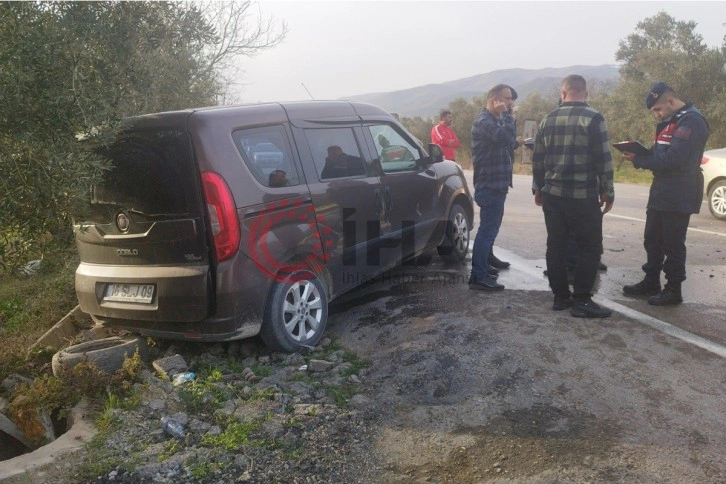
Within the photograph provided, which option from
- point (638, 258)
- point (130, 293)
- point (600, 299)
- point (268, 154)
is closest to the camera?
point (130, 293)

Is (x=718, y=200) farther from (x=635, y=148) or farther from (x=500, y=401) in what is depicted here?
(x=500, y=401)

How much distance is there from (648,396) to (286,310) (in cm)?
253

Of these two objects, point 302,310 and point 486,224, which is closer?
point 302,310

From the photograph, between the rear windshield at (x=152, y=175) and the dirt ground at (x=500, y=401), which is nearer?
the dirt ground at (x=500, y=401)

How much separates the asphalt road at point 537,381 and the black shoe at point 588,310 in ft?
0.32

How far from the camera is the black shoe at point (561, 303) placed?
16.9 ft

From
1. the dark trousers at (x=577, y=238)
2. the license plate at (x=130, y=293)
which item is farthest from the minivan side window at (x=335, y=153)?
the dark trousers at (x=577, y=238)

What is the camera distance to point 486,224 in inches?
229

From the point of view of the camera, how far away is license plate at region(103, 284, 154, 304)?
414 centimetres

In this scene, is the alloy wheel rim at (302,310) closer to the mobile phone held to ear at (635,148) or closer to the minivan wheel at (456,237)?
the minivan wheel at (456,237)

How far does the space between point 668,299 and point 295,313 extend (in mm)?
3369

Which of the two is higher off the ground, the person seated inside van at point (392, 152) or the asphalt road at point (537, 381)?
the person seated inside van at point (392, 152)

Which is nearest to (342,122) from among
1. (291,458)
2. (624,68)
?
(291,458)

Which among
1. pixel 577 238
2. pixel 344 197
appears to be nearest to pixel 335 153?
pixel 344 197
